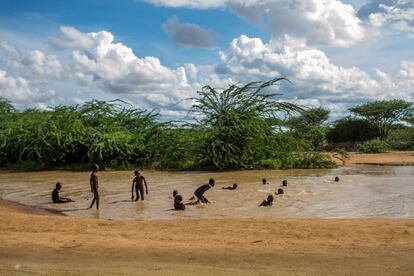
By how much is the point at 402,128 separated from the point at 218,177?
36051 mm

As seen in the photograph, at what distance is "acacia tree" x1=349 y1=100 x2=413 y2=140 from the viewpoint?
5381 centimetres

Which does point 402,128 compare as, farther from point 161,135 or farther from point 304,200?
point 304,200

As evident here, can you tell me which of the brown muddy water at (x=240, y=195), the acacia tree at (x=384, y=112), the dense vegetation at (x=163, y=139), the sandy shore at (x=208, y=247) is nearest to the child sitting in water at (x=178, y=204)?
the brown muddy water at (x=240, y=195)

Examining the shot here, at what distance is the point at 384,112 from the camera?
54.1m

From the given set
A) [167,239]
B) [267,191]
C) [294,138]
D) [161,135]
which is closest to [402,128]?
[294,138]

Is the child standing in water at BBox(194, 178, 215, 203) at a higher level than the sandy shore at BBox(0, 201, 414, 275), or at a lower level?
higher

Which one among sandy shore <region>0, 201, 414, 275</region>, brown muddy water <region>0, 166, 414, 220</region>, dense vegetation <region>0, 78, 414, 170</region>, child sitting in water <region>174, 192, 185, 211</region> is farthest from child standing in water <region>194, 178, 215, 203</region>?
dense vegetation <region>0, 78, 414, 170</region>

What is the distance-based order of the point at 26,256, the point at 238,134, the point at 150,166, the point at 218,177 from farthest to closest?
1. the point at 150,166
2. the point at 238,134
3. the point at 218,177
4. the point at 26,256

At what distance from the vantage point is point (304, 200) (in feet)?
53.0

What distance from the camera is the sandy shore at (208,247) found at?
23.9 ft

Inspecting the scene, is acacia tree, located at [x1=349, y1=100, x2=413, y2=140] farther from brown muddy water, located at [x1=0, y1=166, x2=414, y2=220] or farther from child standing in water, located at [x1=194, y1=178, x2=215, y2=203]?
child standing in water, located at [x1=194, y1=178, x2=215, y2=203]

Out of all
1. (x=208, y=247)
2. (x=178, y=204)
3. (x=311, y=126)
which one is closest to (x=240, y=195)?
(x=178, y=204)

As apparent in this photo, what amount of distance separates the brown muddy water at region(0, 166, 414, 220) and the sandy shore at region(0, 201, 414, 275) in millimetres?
2324

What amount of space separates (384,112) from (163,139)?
31448mm
